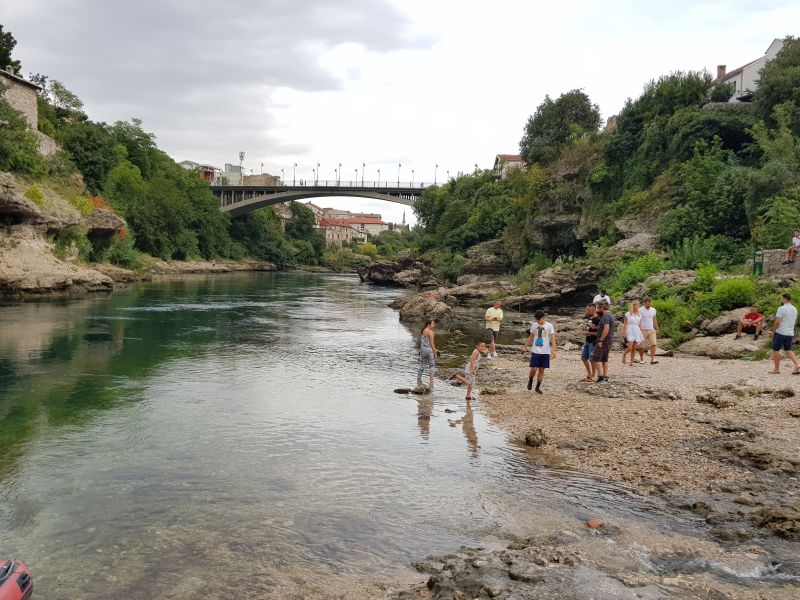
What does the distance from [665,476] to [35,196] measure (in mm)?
42049

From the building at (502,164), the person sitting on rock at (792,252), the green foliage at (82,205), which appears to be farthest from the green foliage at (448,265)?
the person sitting on rock at (792,252)

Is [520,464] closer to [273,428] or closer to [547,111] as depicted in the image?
[273,428]

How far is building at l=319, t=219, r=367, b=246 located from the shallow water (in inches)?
5227

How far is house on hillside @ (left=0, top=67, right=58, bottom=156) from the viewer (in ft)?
148

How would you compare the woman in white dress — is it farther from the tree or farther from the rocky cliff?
the tree

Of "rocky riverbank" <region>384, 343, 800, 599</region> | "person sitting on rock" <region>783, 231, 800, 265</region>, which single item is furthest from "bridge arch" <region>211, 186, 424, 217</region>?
"rocky riverbank" <region>384, 343, 800, 599</region>

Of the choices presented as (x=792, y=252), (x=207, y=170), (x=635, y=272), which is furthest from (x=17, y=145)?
(x=207, y=170)

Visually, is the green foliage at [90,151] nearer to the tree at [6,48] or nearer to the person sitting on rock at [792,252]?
the tree at [6,48]

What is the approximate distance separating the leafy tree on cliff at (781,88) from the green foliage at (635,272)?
437 inches

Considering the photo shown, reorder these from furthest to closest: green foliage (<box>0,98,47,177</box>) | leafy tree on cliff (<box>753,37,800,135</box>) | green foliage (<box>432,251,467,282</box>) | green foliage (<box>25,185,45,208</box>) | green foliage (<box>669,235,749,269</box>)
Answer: green foliage (<box>432,251,467,282</box>), green foliage (<box>0,98,47,177</box>), green foliage (<box>25,185,45,208</box>), leafy tree on cliff (<box>753,37,800,135</box>), green foliage (<box>669,235,749,269</box>)

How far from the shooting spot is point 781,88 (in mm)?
33500

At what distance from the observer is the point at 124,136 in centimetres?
7662

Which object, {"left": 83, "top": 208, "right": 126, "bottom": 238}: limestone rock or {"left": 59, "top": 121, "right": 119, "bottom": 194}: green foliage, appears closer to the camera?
{"left": 83, "top": 208, "right": 126, "bottom": 238}: limestone rock

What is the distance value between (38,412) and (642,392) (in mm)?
12546
